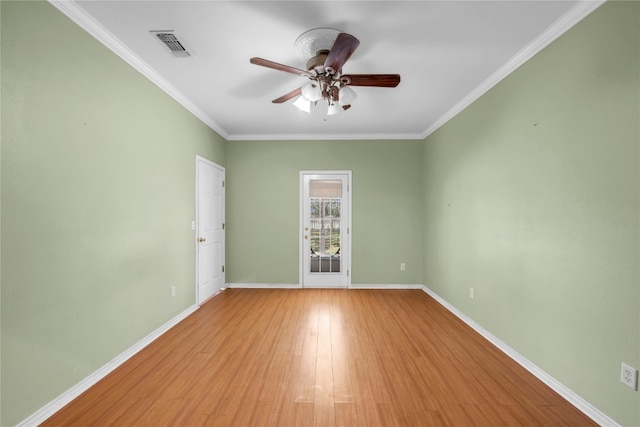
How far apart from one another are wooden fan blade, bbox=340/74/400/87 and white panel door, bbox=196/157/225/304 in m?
2.45

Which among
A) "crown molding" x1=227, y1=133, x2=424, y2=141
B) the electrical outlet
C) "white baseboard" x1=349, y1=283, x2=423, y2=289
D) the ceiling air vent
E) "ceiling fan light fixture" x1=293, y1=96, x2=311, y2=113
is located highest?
the ceiling air vent

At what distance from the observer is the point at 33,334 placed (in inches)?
65.1

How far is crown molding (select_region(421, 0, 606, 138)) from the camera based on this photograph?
1.80 m

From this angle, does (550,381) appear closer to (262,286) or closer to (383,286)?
(383,286)

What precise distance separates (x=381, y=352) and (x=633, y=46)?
2.72 m

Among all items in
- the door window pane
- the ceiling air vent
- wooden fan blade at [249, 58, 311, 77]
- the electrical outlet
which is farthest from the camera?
the door window pane

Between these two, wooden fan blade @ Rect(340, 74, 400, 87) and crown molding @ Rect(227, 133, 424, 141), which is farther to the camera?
crown molding @ Rect(227, 133, 424, 141)

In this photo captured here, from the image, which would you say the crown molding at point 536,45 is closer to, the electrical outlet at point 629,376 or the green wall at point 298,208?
the green wall at point 298,208

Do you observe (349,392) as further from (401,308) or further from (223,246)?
(223,246)

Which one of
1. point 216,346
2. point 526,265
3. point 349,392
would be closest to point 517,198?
point 526,265

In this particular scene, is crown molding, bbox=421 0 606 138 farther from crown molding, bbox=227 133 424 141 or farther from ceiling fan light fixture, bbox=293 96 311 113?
ceiling fan light fixture, bbox=293 96 311 113

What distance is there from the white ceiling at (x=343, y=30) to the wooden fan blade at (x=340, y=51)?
0.25 m

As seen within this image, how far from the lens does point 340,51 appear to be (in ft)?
6.32

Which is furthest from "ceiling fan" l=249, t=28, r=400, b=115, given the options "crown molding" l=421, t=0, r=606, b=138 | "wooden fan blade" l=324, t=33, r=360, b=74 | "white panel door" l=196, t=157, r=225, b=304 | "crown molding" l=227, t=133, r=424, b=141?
"crown molding" l=227, t=133, r=424, b=141
